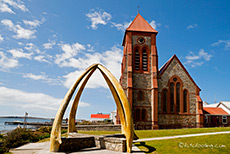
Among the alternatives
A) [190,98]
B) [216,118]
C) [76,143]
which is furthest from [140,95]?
[76,143]

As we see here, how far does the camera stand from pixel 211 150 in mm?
12719

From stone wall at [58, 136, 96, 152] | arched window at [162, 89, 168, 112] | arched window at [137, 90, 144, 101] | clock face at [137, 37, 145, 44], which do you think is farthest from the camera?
clock face at [137, 37, 145, 44]

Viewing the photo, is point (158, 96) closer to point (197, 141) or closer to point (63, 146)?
point (197, 141)

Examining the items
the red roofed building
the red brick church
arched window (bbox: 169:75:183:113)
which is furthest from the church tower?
the red roofed building

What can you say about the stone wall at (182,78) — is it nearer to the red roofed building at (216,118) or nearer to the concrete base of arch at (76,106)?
the red roofed building at (216,118)

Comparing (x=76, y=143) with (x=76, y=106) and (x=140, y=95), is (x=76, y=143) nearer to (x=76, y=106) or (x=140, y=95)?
(x=76, y=106)

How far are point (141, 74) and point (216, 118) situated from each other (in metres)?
17.2

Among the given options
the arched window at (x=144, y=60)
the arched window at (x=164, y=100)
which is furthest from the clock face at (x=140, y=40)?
the arched window at (x=164, y=100)

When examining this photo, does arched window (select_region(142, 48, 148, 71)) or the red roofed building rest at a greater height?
arched window (select_region(142, 48, 148, 71))

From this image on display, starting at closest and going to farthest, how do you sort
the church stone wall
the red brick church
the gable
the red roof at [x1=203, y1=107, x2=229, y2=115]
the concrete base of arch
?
the concrete base of arch, the red brick church, the church stone wall, the gable, the red roof at [x1=203, y1=107, x2=229, y2=115]

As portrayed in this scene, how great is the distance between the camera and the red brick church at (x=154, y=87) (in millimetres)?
30150

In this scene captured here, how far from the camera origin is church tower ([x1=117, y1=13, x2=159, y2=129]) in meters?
29.9

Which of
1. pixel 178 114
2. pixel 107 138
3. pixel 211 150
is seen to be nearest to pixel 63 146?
pixel 107 138

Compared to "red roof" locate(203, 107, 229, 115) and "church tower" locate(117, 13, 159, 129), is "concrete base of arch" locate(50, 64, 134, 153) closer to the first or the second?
"church tower" locate(117, 13, 159, 129)
